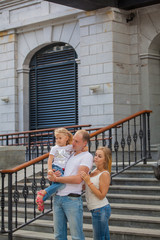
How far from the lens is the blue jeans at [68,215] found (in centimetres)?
524

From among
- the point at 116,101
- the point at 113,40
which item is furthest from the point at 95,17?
the point at 116,101

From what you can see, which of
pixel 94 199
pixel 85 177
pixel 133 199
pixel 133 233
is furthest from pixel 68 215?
pixel 133 199

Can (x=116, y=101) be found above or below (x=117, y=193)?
above

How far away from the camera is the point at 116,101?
12.4 m

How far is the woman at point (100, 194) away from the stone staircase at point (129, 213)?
1601mm

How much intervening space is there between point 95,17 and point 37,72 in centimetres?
304

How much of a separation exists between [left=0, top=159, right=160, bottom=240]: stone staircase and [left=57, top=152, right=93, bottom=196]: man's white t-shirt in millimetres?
1848

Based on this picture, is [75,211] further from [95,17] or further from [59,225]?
[95,17]

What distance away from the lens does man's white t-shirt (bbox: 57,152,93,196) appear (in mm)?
5335

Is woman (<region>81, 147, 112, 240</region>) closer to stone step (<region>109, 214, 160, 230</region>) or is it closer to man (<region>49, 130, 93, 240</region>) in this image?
man (<region>49, 130, 93, 240</region>)

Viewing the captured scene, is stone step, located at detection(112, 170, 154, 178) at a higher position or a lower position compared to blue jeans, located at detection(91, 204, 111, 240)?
higher

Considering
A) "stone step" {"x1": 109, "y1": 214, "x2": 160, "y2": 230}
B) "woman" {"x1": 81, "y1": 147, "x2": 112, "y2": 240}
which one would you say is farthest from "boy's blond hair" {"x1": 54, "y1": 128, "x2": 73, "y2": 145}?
"stone step" {"x1": 109, "y1": 214, "x2": 160, "y2": 230}

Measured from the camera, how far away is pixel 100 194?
5.29 m

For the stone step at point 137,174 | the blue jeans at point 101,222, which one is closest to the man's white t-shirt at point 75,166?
the blue jeans at point 101,222
